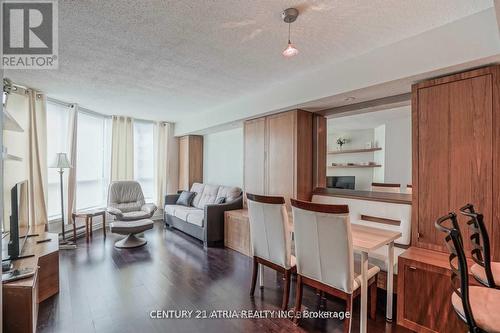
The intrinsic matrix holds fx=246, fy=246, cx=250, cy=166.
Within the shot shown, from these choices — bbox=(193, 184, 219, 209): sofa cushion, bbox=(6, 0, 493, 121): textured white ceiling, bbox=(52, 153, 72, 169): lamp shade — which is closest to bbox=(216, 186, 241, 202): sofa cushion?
bbox=(193, 184, 219, 209): sofa cushion

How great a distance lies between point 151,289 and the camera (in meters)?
2.66

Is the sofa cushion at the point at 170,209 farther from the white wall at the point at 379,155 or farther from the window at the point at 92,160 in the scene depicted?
the white wall at the point at 379,155

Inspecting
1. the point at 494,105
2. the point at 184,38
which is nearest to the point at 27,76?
the point at 184,38

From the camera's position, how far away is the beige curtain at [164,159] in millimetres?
6168

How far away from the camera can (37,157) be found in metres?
3.73

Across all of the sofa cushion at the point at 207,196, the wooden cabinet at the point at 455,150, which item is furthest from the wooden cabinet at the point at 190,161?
the wooden cabinet at the point at 455,150

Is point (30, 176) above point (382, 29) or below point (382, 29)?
below

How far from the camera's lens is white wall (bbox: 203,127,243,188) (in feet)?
16.9

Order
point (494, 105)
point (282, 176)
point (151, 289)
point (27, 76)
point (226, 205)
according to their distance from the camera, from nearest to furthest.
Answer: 1. point (494, 105)
2. point (151, 289)
3. point (27, 76)
4. point (282, 176)
5. point (226, 205)

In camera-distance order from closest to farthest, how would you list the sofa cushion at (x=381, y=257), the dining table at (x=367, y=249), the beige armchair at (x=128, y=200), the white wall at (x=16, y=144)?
the dining table at (x=367, y=249) → the sofa cushion at (x=381, y=257) → the white wall at (x=16, y=144) → the beige armchair at (x=128, y=200)

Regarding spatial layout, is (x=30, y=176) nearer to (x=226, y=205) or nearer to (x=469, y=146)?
(x=226, y=205)

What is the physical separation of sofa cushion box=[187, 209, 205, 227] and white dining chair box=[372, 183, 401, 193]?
279 centimetres

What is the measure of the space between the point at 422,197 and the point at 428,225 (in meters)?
0.26

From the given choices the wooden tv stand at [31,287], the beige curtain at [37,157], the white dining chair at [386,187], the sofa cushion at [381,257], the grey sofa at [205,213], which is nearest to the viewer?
the wooden tv stand at [31,287]
